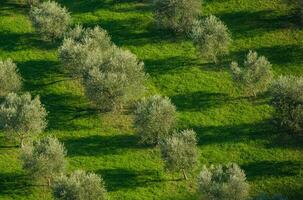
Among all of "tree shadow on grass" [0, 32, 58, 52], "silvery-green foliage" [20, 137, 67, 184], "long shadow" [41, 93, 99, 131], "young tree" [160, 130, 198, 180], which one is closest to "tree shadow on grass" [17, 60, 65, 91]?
"long shadow" [41, 93, 99, 131]

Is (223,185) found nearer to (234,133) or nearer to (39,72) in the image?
(234,133)

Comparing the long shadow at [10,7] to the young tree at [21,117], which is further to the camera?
the long shadow at [10,7]

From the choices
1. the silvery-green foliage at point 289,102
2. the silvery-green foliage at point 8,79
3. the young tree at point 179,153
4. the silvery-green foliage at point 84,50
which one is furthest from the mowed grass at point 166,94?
the silvery-green foliage at point 8,79

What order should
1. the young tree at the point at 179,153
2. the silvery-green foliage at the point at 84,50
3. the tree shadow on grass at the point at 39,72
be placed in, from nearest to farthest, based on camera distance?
1. the young tree at the point at 179,153
2. the silvery-green foliage at the point at 84,50
3. the tree shadow on grass at the point at 39,72

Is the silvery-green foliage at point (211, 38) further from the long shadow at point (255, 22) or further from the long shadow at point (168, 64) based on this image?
the long shadow at point (255, 22)

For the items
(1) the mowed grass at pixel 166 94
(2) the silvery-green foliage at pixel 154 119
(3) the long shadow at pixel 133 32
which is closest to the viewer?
(1) the mowed grass at pixel 166 94

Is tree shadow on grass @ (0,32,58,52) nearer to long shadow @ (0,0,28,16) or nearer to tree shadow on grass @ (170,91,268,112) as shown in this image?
long shadow @ (0,0,28,16)
